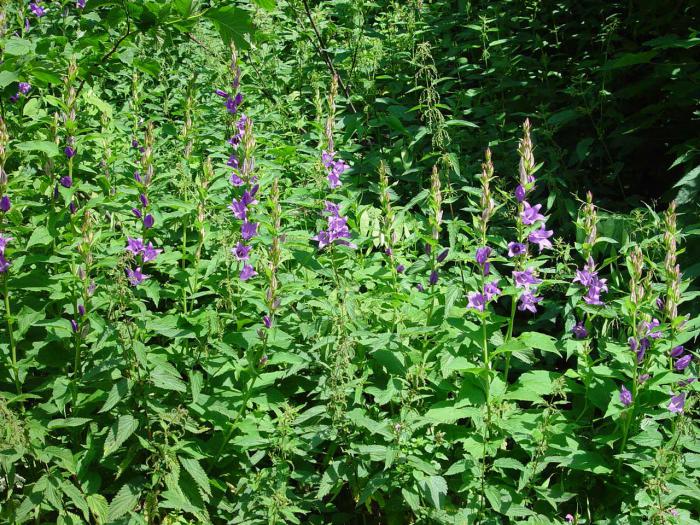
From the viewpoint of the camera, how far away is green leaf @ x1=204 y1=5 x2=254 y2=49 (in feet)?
8.77

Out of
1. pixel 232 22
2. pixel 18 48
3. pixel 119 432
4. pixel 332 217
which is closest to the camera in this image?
pixel 119 432

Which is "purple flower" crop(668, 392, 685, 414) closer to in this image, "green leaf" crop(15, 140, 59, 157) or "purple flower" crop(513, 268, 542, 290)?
"purple flower" crop(513, 268, 542, 290)

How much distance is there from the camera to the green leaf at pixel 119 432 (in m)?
2.55

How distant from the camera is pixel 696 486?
9.07 feet

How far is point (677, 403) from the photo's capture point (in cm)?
282

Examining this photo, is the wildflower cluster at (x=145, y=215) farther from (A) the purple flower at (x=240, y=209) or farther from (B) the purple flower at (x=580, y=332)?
(B) the purple flower at (x=580, y=332)

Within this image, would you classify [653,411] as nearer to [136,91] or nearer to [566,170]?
[566,170]

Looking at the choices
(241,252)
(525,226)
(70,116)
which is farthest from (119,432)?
(525,226)

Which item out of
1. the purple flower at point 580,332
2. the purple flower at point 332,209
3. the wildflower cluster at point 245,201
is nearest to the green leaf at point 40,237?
the wildflower cluster at point 245,201

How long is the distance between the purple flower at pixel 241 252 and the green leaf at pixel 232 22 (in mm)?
849

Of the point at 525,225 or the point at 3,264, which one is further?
the point at 525,225

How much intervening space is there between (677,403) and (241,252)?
195 cm

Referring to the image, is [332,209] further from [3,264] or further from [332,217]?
[3,264]

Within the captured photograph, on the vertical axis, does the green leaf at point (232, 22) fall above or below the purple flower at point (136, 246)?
above
